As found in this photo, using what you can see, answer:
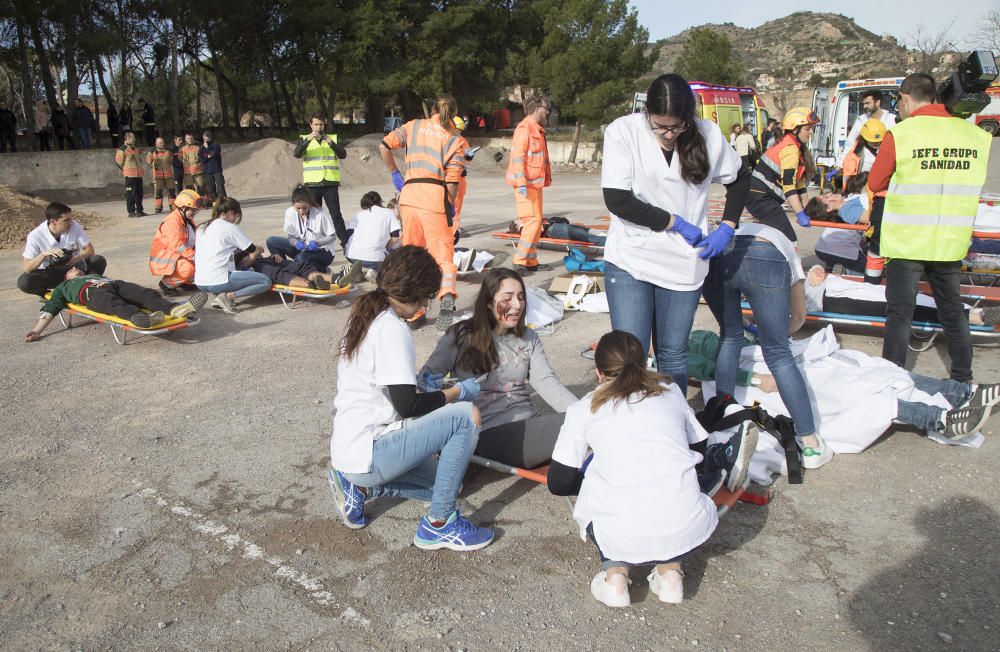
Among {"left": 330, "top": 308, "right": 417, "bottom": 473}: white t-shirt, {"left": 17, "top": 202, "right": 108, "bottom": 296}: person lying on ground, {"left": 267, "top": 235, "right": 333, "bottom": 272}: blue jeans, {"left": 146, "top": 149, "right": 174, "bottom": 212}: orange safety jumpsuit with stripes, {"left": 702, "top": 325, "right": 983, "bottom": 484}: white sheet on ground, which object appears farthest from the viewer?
{"left": 146, "top": 149, "right": 174, "bottom": 212}: orange safety jumpsuit with stripes

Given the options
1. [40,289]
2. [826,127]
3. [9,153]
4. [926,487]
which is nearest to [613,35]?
[826,127]

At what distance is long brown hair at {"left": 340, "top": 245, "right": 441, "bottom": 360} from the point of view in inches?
111

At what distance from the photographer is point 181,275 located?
277 inches

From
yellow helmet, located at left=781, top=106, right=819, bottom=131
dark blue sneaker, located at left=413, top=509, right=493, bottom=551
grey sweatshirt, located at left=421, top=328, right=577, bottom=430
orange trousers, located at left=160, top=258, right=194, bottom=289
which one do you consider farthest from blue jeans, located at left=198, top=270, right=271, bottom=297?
yellow helmet, located at left=781, top=106, right=819, bottom=131

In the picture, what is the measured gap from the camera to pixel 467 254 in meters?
7.84

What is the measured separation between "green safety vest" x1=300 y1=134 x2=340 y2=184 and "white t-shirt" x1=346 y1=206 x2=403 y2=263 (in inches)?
82.6

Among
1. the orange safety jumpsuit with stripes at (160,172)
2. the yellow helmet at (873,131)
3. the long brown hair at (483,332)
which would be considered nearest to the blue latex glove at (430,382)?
the long brown hair at (483,332)

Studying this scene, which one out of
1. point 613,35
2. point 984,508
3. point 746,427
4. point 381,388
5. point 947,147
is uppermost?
point 613,35

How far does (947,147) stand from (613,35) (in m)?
26.8

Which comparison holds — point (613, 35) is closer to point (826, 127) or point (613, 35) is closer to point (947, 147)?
point (826, 127)

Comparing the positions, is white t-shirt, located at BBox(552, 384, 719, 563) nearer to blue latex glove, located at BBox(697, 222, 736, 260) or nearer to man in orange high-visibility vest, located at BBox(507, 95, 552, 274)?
blue latex glove, located at BBox(697, 222, 736, 260)

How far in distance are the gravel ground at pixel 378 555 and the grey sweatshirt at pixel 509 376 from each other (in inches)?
13.3

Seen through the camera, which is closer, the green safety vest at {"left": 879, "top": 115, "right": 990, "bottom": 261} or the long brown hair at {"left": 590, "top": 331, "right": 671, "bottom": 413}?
the long brown hair at {"left": 590, "top": 331, "right": 671, "bottom": 413}

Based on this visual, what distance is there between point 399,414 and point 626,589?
105 centimetres
